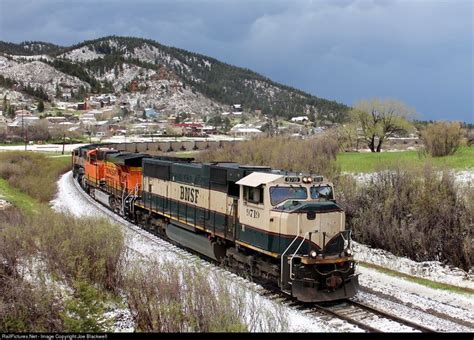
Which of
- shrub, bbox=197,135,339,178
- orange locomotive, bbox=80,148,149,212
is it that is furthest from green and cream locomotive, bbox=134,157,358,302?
shrub, bbox=197,135,339,178

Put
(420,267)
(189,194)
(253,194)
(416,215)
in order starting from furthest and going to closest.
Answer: (416,215), (189,194), (420,267), (253,194)

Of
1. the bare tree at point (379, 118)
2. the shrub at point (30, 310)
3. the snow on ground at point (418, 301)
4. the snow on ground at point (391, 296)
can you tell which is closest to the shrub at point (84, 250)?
the snow on ground at point (391, 296)

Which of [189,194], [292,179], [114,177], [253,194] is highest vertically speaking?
[292,179]

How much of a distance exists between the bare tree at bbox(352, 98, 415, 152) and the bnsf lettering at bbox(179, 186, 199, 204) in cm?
4871

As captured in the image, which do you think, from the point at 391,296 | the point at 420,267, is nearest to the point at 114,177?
the point at 420,267

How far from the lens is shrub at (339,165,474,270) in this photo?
18969 millimetres

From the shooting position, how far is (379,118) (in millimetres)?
65812

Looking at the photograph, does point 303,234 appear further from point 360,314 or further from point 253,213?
point 360,314

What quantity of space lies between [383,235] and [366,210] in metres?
1.54

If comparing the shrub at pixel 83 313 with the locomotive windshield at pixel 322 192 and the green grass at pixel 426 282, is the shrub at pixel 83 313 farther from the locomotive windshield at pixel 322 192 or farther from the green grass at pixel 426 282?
the green grass at pixel 426 282

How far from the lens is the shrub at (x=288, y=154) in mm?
29875

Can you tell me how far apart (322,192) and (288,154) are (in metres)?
18.9

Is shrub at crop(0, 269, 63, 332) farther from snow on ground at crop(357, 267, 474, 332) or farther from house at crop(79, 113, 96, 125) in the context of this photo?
house at crop(79, 113, 96, 125)

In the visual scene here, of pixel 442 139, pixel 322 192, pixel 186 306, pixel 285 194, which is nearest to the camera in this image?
pixel 186 306
